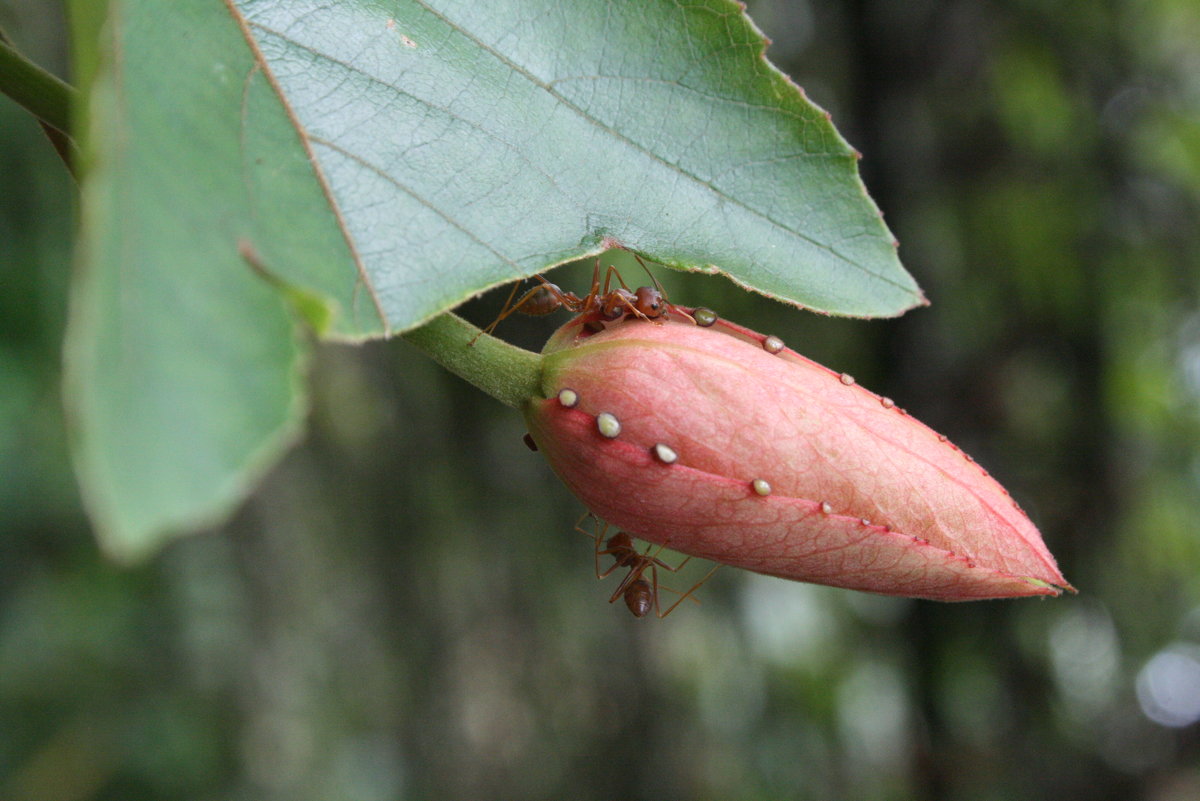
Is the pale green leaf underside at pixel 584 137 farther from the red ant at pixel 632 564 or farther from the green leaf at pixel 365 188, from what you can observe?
the red ant at pixel 632 564

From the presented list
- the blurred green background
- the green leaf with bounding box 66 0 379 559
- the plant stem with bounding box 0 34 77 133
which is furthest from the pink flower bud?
the blurred green background

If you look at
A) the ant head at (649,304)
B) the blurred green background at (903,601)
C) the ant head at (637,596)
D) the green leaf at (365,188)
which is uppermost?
the green leaf at (365,188)

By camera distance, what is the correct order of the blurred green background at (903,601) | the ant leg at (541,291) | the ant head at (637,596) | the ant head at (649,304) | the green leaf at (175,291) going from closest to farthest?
the green leaf at (175,291)
the ant head at (649,304)
the ant leg at (541,291)
the ant head at (637,596)
the blurred green background at (903,601)

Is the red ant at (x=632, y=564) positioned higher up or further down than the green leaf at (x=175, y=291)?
further down

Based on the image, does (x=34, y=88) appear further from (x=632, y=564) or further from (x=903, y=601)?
(x=903, y=601)

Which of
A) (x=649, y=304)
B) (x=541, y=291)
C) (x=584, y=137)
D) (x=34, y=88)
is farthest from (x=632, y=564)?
(x=34, y=88)

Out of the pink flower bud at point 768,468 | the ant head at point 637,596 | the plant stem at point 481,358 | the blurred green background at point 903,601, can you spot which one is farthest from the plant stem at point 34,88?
the blurred green background at point 903,601

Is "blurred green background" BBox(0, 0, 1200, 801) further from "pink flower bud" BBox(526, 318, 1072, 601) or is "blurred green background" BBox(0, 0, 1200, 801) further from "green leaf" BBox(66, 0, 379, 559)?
"green leaf" BBox(66, 0, 379, 559)

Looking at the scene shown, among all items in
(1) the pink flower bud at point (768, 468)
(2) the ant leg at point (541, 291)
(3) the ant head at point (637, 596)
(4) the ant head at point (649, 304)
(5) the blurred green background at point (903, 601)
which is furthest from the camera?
(5) the blurred green background at point (903, 601)
